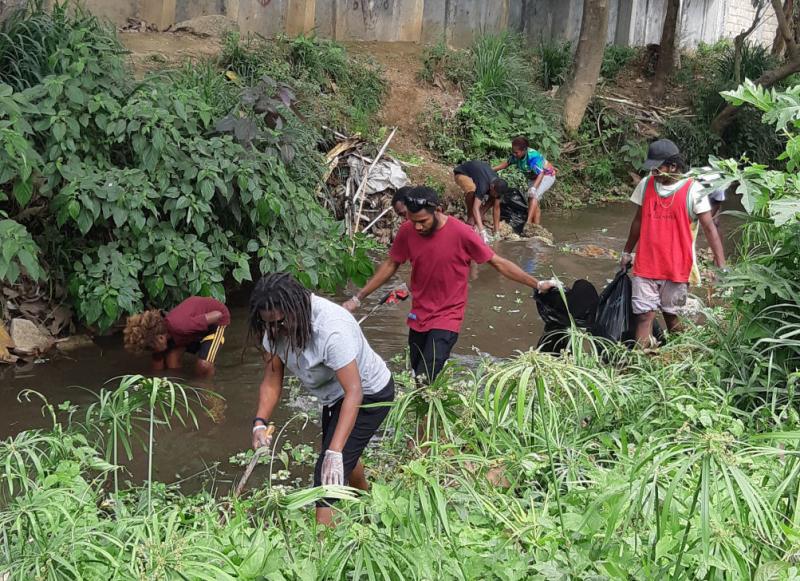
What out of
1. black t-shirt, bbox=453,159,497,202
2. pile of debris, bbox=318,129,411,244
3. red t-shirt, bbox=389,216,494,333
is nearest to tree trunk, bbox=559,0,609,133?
black t-shirt, bbox=453,159,497,202

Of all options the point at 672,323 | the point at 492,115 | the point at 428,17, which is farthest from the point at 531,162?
the point at 672,323

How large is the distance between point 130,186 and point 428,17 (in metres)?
9.42

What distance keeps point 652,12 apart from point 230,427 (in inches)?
668

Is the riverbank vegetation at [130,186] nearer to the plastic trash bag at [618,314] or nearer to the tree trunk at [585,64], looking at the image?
the plastic trash bag at [618,314]

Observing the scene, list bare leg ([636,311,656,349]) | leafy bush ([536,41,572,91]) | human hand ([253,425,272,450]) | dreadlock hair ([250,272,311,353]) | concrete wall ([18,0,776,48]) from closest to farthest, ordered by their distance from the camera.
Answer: dreadlock hair ([250,272,311,353]), human hand ([253,425,272,450]), bare leg ([636,311,656,349]), concrete wall ([18,0,776,48]), leafy bush ([536,41,572,91])

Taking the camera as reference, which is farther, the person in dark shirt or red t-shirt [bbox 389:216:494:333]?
the person in dark shirt

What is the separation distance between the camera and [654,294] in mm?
6383

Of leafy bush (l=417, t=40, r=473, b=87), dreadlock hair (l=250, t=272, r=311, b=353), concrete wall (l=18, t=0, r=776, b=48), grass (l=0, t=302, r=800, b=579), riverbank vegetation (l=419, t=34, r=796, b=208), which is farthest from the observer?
leafy bush (l=417, t=40, r=473, b=87)

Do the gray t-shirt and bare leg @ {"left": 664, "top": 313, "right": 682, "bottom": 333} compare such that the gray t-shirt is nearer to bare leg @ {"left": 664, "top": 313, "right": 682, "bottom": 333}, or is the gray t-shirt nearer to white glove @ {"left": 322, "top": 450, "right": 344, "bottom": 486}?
white glove @ {"left": 322, "top": 450, "right": 344, "bottom": 486}

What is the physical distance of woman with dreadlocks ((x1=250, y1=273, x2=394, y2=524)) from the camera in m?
4.09

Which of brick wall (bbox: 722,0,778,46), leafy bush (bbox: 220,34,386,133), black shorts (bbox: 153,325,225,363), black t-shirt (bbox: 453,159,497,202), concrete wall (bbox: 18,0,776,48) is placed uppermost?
brick wall (bbox: 722,0,778,46)

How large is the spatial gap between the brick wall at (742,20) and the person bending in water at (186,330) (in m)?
19.5

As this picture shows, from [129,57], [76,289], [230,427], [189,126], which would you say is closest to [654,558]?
[230,427]

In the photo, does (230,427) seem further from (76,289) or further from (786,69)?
(786,69)
